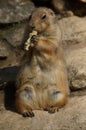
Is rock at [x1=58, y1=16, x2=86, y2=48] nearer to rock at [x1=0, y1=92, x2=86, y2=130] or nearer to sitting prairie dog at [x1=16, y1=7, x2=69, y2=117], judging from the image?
sitting prairie dog at [x1=16, y1=7, x2=69, y2=117]

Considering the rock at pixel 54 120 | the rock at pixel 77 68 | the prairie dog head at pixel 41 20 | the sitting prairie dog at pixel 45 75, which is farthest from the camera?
the rock at pixel 77 68

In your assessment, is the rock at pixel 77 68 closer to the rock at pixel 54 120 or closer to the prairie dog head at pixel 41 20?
the rock at pixel 54 120

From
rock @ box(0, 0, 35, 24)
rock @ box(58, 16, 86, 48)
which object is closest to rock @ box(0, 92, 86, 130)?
rock @ box(58, 16, 86, 48)

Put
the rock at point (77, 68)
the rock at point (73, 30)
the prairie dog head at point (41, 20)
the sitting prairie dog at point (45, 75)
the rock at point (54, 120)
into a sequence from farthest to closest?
the rock at point (73, 30) → the rock at point (77, 68) → the sitting prairie dog at point (45, 75) → the prairie dog head at point (41, 20) → the rock at point (54, 120)

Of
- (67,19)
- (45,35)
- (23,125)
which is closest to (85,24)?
(67,19)

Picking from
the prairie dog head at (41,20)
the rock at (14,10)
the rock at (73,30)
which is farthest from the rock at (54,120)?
the rock at (14,10)
